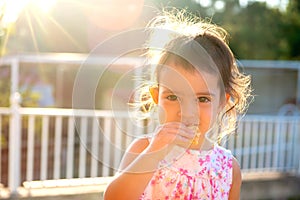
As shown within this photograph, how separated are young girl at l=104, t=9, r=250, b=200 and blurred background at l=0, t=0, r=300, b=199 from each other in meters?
0.65

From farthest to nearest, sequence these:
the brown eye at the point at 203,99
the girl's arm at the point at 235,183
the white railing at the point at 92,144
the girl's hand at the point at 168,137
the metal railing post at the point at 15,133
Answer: the white railing at the point at 92,144, the metal railing post at the point at 15,133, the girl's arm at the point at 235,183, the brown eye at the point at 203,99, the girl's hand at the point at 168,137

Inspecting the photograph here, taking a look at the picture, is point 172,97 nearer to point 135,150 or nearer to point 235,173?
point 135,150

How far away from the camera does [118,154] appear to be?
163 inches

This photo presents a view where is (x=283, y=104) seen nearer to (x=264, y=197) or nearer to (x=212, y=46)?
(x=264, y=197)

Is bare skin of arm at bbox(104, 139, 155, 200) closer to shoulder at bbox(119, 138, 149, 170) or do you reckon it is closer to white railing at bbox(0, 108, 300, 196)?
shoulder at bbox(119, 138, 149, 170)

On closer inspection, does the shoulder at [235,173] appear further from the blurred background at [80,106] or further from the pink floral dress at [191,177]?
the blurred background at [80,106]

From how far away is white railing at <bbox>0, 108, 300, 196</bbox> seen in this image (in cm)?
394

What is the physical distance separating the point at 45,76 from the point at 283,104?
498 centimetres

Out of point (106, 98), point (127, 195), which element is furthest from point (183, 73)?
point (106, 98)

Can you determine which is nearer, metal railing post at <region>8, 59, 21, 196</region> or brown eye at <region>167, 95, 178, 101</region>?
brown eye at <region>167, 95, 178, 101</region>

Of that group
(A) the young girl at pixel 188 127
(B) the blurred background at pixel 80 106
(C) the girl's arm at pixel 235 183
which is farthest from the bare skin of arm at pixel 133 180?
(B) the blurred background at pixel 80 106

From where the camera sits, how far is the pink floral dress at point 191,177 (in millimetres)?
1505

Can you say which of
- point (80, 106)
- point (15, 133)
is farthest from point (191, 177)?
point (15, 133)

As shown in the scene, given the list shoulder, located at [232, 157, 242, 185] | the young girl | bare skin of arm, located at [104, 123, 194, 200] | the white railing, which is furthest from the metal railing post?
bare skin of arm, located at [104, 123, 194, 200]
